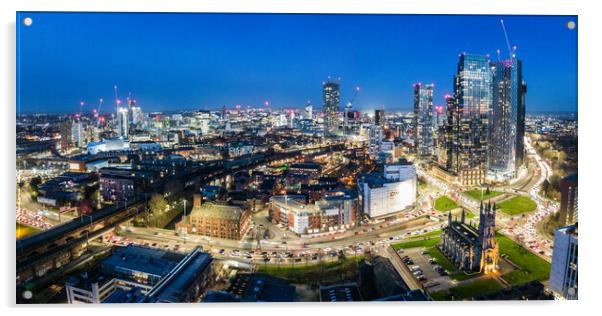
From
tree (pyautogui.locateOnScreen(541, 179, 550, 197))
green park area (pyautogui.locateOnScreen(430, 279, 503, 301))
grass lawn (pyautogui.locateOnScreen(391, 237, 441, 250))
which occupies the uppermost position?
tree (pyautogui.locateOnScreen(541, 179, 550, 197))

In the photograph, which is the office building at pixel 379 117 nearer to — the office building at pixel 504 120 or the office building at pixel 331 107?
the office building at pixel 331 107

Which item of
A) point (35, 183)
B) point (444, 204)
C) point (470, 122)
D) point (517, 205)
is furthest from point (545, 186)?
point (35, 183)

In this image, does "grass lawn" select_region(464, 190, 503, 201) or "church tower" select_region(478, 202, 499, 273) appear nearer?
"church tower" select_region(478, 202, 499, 273)

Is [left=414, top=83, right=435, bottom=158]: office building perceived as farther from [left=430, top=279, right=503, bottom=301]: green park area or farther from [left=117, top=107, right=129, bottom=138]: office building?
[left=117, top=107, right=129, bottom=138]: office building

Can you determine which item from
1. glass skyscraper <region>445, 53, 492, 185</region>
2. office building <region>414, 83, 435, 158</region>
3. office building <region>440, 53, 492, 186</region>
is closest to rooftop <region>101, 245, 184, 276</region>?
office building <region>414, 83, 435, 158</region>

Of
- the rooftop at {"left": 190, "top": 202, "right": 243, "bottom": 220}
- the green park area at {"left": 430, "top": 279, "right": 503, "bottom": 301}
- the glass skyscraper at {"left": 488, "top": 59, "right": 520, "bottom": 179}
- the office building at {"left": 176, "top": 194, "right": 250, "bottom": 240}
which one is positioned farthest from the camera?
the glass skyscraper at {"left": 488, "top": 59, "right": 520, "bottom": 179}

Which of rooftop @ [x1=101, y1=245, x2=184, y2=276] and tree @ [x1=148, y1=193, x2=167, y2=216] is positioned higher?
tree @ [x1=148, y1=193, x2=167, y2=216]

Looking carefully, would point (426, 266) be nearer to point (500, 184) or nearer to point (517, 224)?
point (517, 224)

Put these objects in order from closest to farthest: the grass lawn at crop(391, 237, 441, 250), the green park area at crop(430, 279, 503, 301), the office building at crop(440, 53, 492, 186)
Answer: the green park area at crop(430, 279, 503, 301), the grass lawn at crop(391, 237, 441, 250), the office building at crop(440, 53, 492, 186)
